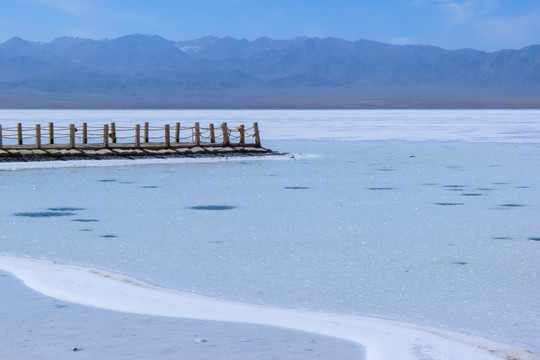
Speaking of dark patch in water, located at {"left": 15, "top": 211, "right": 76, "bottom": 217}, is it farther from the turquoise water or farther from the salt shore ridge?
the salt shore ridge

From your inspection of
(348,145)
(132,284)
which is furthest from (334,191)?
(348,145)

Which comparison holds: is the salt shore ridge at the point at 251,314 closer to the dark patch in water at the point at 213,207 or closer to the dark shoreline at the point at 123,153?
the dark patch in water at the point at 213,207

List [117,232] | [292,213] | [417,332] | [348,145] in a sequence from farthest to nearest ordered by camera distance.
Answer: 1. [348,145]
2. [292,213]
3. [117,232]
4. [417,332]

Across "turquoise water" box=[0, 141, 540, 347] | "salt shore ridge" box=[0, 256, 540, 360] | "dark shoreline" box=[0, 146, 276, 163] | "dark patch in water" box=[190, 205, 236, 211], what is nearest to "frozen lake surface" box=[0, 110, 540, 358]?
"turquoise water" box=[0, 141, 540, 347]

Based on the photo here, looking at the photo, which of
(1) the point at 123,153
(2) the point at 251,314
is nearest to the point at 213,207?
(2) the point at 251,314

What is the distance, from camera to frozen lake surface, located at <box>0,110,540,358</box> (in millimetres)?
8875

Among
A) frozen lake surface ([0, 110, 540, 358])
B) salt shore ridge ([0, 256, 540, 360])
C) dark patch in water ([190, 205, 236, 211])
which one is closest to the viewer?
salt shore ridge ([0, 256, 540, 360])

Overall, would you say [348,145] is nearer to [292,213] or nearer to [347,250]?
[292,213]

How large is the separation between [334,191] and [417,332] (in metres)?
12.1

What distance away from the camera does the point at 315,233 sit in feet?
43.6

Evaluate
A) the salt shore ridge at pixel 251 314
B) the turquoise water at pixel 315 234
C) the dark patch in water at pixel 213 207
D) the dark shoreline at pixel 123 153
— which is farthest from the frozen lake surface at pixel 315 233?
the dark shoreline at pixel 123 153

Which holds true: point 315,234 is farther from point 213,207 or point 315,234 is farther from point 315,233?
point 213,207

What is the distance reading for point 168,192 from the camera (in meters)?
19.4

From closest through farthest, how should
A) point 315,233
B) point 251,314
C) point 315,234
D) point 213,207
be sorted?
point 251,314
point 315,234
point 315,233
point 213,207
